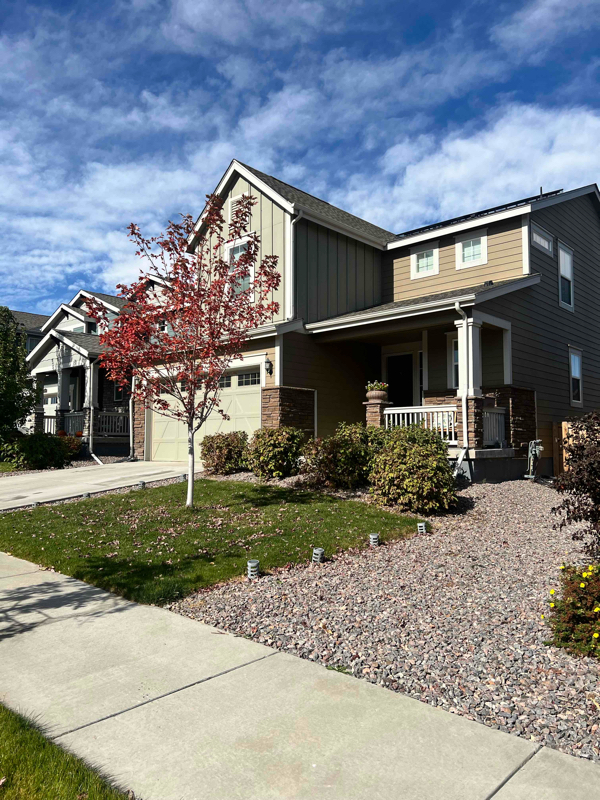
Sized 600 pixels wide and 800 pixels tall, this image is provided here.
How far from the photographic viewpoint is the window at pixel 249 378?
1463 centimetres

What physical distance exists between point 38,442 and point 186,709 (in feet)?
49.3

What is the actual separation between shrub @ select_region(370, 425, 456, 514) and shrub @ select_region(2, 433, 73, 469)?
430 inches

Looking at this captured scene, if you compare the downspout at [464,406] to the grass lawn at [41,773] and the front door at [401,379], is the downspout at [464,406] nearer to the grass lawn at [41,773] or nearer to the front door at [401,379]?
the front door at [401,379]

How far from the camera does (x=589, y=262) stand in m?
18.7

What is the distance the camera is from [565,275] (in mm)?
16828

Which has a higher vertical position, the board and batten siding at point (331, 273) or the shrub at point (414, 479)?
the board and batten siding at point (331, 273)

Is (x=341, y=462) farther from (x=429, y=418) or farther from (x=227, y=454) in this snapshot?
(x=227, y=454)

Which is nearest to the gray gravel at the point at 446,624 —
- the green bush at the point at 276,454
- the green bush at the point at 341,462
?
the green bush at the point at 341,462

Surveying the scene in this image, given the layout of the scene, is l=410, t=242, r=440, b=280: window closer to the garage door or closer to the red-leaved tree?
the garage door

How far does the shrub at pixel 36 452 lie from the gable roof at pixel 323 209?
32.2ft

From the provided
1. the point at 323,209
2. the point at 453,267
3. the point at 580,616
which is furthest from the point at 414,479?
the point at 323,209

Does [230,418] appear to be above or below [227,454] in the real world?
above

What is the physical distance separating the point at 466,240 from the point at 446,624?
1311cm

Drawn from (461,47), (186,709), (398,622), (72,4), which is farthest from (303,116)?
(186,709)
